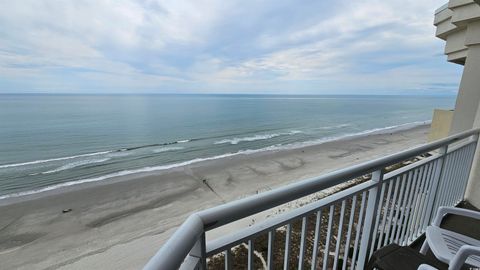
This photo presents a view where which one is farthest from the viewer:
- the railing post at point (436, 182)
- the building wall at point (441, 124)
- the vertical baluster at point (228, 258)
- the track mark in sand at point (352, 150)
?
the track mark in sand at point (352, 150)

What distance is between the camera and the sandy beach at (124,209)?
644cm

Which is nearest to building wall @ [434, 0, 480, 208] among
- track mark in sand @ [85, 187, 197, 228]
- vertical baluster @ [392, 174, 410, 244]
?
vertical baluster @ [392, 174, 410, 244]

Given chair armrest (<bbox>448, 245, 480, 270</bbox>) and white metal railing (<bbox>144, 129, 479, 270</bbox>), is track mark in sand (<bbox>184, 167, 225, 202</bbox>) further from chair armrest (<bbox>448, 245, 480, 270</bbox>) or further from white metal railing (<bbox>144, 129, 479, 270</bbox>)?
chair armrest (<bbox>448, 245, 480, 270</bbox>)

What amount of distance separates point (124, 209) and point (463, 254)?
393 inches

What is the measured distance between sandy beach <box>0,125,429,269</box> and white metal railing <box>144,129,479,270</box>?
5.85m

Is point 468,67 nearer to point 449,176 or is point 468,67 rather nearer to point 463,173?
point 463,173

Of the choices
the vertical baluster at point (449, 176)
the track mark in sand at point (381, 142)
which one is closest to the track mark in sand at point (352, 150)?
the track mark in sand at point (381, 142)

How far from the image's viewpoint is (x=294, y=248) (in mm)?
4754

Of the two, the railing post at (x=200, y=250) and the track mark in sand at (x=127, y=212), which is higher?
the railing post at (x=200, y=250)

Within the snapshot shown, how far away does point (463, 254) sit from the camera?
1347 millimetres

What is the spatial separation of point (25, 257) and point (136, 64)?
7408cm

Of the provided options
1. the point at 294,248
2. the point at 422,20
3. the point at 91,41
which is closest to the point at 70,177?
the point at 294,248

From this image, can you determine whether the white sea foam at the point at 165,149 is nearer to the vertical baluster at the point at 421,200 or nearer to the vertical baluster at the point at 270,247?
the vertical baluster at the point at 421,200

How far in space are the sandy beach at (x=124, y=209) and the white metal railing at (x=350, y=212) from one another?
19.2 ft
